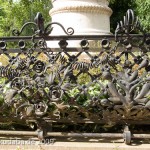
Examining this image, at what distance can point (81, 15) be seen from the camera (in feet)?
27.0

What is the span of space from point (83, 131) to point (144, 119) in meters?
0.77

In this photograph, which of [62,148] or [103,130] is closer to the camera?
[62,148]

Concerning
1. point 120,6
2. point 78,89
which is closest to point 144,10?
point 120,6

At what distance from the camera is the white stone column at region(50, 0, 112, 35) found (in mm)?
8133

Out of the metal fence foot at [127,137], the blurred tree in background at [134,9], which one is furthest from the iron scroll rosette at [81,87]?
the blurred tree in background at [134,9]

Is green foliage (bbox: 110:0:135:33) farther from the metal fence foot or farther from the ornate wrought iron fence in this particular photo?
the metal fence foot

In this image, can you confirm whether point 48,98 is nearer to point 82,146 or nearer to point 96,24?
point 82,146

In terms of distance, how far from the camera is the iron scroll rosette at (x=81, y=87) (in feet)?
11.7

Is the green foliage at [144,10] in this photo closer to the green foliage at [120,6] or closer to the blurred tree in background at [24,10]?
the blurred tree in background at [24,10]

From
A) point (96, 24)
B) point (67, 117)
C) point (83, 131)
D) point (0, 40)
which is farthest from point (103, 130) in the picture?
point (96, 24)

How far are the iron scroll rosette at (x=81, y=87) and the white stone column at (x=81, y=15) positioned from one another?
4.28 meters

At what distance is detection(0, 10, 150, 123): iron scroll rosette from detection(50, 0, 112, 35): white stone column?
428 centimetres

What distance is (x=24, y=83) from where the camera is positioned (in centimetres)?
366

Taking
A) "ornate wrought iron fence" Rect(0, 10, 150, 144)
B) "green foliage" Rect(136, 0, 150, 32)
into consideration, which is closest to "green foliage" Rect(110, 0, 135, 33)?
"green foliage" Rect(136, 0, 150, 32)
